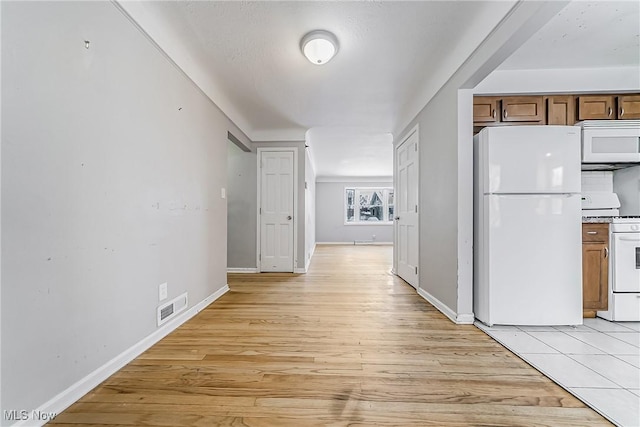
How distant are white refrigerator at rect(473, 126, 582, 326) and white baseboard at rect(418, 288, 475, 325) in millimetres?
126

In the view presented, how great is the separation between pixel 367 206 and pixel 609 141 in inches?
279

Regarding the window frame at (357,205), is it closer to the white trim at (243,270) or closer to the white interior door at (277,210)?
the white interior door at (277,210)

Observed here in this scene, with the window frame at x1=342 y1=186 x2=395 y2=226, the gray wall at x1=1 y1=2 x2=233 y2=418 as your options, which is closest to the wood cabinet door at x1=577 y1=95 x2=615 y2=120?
the gray wall at x1=1 y1=2 x2=233 y2=418

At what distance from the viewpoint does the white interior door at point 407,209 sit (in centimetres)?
331

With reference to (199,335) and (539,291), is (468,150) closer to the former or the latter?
(539,291)

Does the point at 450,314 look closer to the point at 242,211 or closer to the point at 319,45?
the point at 319,45

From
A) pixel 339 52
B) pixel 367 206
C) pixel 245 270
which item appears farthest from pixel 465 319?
pixel 367 206

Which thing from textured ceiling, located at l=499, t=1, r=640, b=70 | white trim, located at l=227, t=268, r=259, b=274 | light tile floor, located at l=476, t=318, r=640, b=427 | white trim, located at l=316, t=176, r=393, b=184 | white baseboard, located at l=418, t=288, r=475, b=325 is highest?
textured ceiling, located at l=499, t=1, r=640, b=70

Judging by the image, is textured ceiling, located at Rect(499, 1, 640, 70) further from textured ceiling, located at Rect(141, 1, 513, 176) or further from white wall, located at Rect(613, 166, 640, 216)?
white wall, located at Rect(613, 166, 640, 216)

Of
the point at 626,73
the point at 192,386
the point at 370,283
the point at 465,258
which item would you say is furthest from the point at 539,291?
the point at 192,386

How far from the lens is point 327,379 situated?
144 centimetres

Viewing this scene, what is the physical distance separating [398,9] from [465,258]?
1.97 meters

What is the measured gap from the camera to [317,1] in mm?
1694

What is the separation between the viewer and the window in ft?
30.7
